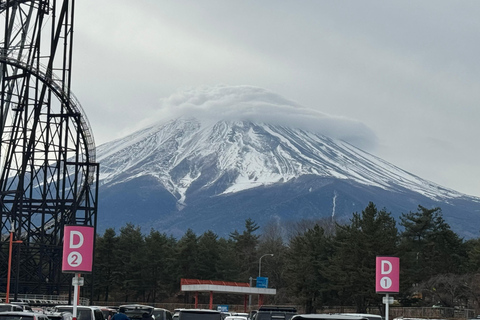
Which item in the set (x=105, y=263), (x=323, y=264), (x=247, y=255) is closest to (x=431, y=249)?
(x=323, y=264)

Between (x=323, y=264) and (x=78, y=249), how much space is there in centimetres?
6095

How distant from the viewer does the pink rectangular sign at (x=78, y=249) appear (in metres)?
25.8

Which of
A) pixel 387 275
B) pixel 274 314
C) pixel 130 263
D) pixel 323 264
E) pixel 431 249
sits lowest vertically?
pixel 274 314

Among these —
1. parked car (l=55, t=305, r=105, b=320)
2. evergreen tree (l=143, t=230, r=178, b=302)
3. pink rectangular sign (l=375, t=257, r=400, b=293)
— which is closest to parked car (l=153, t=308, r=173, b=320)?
parked car (l=55, t=305, r=105, b=320)

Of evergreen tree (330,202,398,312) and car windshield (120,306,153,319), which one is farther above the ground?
evergreen tree (330,202,398,312)

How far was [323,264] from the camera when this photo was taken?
84.9 metres

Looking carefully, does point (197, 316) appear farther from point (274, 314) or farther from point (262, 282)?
point (262, 282)

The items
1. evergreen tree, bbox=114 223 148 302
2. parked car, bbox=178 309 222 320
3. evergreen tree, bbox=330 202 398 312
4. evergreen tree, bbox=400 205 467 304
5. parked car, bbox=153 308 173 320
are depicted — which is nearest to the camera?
parked car, bbox=178 309 222 320

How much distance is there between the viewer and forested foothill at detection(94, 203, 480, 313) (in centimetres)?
7650

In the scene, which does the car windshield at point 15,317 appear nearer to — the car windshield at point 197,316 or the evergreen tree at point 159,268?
the car windshield at point 197,316

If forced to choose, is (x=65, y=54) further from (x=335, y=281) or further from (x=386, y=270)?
(x=386, y=270)

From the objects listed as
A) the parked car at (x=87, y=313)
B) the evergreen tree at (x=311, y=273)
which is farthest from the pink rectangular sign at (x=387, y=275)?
the evergreen tree at (x=311, y=273)

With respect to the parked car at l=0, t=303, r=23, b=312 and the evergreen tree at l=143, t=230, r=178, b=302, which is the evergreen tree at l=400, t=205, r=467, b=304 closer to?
the evergreen tree at l=143, t=230, r=178, b=302

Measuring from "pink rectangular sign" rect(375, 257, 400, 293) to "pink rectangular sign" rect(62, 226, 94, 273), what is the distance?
36.4 feet
